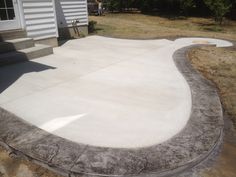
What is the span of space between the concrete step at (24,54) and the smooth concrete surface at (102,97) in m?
0.22

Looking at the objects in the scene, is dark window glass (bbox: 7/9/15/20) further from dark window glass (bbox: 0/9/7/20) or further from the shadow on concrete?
the shadow on concrete

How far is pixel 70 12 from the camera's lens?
10.7 m

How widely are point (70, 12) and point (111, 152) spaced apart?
9104 mm

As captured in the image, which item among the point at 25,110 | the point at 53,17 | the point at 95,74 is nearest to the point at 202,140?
the point at 25,110

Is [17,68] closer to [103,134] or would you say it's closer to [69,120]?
[69,120]

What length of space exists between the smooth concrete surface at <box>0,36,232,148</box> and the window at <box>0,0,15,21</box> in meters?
1.62

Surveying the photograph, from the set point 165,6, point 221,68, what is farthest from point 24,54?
point 165,6

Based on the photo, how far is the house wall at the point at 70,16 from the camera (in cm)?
1030

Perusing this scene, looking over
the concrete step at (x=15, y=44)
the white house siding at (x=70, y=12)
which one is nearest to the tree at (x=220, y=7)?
the white house siding at (x=70, y=12)

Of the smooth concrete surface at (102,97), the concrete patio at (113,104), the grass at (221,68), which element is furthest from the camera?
Result: the grass at (221,68)

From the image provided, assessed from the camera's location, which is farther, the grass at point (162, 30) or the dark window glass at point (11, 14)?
the grass at point (162, 30)

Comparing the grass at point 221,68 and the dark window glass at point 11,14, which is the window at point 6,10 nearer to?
the dark window glass at point 11,14

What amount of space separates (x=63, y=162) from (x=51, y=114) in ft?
4.14

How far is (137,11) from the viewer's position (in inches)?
1022
